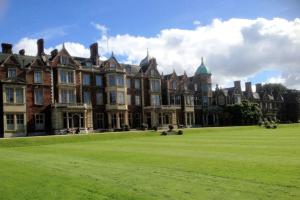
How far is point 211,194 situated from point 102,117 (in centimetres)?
5201

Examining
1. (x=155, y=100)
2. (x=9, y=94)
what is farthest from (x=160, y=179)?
(x=155, y=100)

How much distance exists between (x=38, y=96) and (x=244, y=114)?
44156 mm

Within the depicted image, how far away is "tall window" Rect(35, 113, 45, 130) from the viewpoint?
2051 inches

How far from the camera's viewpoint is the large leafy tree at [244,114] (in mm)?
80062

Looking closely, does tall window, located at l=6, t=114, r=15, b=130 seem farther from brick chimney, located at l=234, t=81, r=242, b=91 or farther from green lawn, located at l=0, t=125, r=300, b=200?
brick chimney, located at l=234, t=81, r=242, b=91

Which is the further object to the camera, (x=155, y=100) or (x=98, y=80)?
(x=155, y=100)

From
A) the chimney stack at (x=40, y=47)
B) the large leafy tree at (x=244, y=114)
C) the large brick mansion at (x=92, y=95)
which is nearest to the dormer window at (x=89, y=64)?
the large brick mansion at (x=92, y=95)

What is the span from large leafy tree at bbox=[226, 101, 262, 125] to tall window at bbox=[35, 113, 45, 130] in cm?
4271

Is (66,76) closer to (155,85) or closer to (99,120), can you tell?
(99,120)

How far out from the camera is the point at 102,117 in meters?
60.9

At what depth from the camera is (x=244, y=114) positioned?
3145 inches

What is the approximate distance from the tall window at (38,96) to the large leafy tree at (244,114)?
42974mm

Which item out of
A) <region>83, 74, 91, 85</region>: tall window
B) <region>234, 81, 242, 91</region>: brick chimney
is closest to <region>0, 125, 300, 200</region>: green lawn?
<region>83, 74, 91, 85</region>: tall window

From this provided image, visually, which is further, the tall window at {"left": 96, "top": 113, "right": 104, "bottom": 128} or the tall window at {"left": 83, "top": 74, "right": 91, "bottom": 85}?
the tall window at {"left": 96, "top": 113, "right": 104, "bottom": 128}
